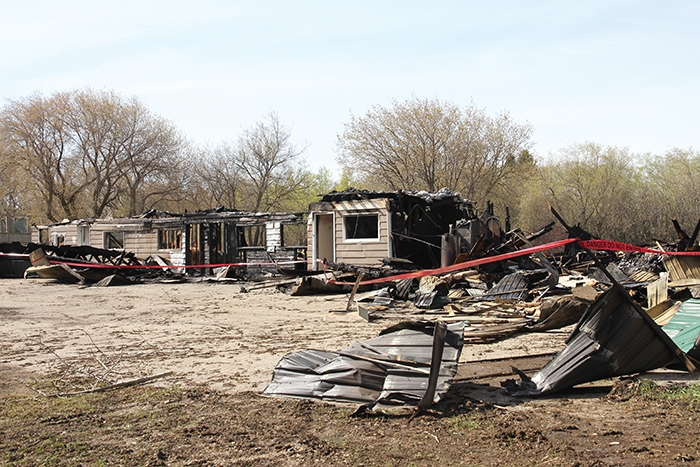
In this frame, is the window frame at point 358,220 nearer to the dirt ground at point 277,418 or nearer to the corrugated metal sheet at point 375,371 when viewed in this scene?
the dirt ground at point 277,418

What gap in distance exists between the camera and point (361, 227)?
2062 centimetres

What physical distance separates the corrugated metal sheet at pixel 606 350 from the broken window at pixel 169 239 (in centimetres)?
2270

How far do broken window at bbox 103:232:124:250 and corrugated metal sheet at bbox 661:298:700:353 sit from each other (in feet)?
82.9

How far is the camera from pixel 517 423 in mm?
4578

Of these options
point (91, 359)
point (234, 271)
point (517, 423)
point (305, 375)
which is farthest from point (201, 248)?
point (517, 423)

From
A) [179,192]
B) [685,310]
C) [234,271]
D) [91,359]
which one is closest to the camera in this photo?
[685,310]

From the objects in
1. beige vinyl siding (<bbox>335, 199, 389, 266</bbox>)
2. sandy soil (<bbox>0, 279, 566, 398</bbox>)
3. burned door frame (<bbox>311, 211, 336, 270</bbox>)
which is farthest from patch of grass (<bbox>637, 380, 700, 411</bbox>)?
burned door frame (<bbox>311, 211, 336, 270</bbox>)

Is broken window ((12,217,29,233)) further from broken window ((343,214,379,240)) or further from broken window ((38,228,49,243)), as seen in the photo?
broken window ((343,214,379,240))

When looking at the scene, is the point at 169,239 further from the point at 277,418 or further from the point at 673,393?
the point at 673,393

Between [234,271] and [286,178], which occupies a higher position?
[286,178]

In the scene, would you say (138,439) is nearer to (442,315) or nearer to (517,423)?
(517,423)

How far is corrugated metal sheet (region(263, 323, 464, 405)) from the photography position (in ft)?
17.5

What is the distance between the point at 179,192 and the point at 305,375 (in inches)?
1659

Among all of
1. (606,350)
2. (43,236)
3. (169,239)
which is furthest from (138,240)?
(606,350)
